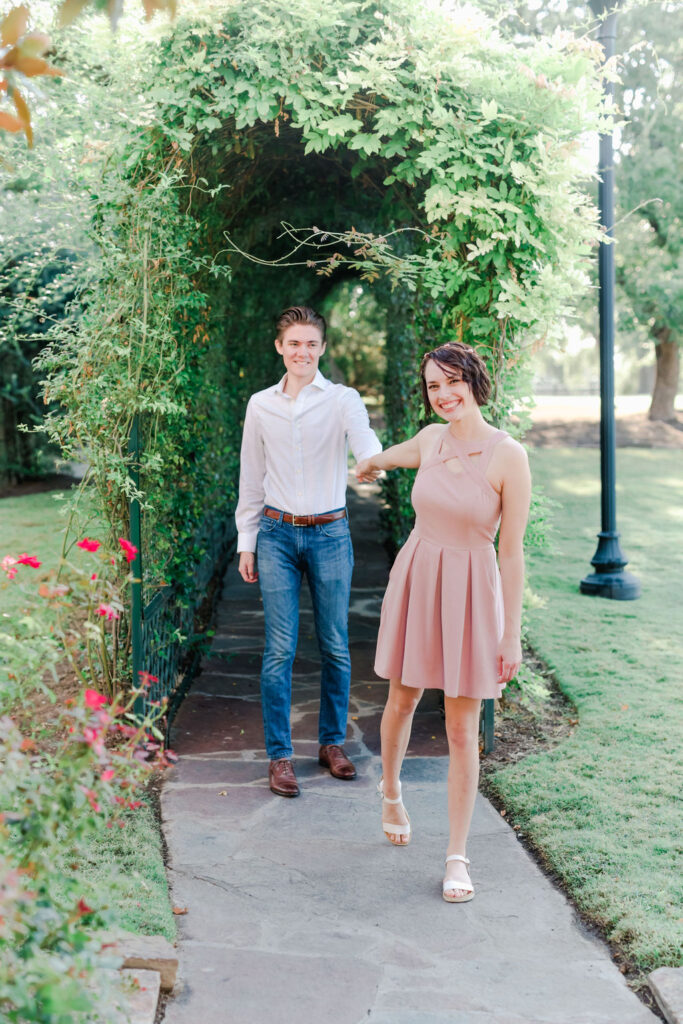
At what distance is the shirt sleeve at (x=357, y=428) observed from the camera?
13.4 feet

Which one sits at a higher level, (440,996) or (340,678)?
(340,678)

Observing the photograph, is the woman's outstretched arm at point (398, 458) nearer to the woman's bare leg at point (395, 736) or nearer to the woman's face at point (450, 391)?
the woman's face at point (450, 391)

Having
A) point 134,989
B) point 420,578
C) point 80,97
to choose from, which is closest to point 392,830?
point 420,578

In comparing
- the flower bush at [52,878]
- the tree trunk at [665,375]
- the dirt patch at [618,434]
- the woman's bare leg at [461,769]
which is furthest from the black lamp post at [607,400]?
the tree trunk at [665,375]

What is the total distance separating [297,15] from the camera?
415 centimetres

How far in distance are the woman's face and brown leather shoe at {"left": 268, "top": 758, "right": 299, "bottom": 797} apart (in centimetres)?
185

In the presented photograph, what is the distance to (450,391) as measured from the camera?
3355 millimetres

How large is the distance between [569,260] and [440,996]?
10.9 feet

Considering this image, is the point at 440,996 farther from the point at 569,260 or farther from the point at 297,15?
the point at 297,15

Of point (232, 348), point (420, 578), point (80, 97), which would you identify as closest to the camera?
point (420, 578)

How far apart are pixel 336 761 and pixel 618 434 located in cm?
1822

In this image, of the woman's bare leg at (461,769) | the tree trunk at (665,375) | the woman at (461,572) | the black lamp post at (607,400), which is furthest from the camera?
the tree trunk at (665,375)

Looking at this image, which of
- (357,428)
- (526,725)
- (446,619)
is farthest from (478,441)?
(526,725)

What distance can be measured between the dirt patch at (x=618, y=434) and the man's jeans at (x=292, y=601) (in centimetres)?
1622
